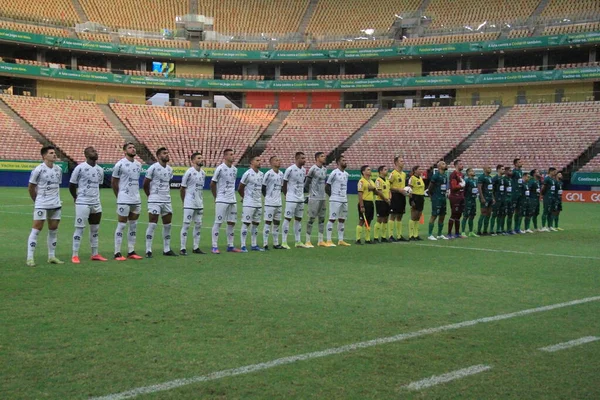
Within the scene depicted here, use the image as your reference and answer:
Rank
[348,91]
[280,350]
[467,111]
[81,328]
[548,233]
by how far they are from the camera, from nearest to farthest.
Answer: [280,350] < [81,328] < [548,233] < [467,111] < [348,91]

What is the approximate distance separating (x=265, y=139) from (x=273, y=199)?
4270cm

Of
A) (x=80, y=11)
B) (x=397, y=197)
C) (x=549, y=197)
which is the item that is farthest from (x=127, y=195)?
(x=80, y=11)

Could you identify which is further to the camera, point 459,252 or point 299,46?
point 299,46

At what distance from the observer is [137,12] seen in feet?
209

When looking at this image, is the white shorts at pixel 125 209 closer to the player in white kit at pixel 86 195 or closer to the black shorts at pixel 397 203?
the player in white kit at pixel 86 195

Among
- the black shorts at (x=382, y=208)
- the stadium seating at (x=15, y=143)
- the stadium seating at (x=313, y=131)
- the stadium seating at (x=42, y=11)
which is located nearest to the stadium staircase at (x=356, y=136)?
the stadium seating at (x=313, y=131)

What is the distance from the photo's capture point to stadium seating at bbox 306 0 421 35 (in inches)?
2420

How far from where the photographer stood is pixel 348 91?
6038 cm

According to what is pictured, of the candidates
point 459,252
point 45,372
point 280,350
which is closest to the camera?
point 45,372

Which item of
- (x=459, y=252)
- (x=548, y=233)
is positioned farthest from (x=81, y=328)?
(x=548, y=233)

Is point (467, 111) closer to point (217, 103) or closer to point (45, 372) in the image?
point (217, 103)

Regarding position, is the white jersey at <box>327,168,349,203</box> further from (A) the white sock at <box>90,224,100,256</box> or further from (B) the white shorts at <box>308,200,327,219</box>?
(A) the white sock at <box>90,224,100,256</box>

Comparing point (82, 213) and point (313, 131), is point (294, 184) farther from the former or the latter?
point (313, 131)

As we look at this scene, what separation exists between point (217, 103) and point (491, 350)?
58689mm
